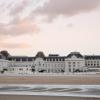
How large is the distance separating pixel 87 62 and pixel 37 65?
66.3 ft

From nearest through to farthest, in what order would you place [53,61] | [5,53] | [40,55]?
[53,61] → [40,55] → [5,53]

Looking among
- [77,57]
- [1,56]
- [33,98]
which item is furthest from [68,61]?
[33,98]

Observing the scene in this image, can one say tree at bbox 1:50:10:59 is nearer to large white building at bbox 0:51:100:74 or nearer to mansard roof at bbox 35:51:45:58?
large white building at bbox 0:51:100:74

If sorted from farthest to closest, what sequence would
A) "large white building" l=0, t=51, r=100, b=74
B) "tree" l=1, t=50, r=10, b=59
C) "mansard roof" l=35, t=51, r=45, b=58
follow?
1. "tree" l=1, t=50, r=10, b=59
2. "mansard roof" l=35, t=51, r=45, b=58
3. "large white building" l=0, t=51, r=100, b=74

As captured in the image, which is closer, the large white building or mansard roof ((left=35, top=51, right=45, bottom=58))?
the large white building

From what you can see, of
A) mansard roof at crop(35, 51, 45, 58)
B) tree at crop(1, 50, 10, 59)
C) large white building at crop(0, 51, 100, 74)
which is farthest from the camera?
tree at crop(1, 50, 10, 59)

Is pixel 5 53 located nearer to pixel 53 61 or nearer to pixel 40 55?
pixel 40 55

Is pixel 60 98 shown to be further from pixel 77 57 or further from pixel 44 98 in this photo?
pixel 77 57

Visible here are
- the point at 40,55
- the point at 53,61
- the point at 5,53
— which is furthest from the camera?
the point at 5,53

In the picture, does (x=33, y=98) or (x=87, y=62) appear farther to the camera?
(x=87, y=62)

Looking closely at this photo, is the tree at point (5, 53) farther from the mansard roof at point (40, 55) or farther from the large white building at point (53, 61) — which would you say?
the mansard roof at point (40, 55)

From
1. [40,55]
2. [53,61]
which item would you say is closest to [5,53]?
[40,55]

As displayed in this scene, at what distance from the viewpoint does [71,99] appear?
63.5 feet

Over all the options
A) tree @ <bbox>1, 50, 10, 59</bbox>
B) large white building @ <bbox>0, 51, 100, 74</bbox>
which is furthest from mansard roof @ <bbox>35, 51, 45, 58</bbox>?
tree @ <bbox>1, 50, 10, 59</bbox>
